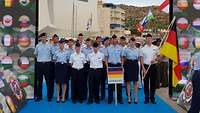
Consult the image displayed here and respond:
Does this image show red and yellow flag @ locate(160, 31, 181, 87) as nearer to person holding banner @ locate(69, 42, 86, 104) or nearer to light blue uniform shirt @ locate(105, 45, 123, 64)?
light blue uniform shirt @ locate(105, 45, 123, 64)

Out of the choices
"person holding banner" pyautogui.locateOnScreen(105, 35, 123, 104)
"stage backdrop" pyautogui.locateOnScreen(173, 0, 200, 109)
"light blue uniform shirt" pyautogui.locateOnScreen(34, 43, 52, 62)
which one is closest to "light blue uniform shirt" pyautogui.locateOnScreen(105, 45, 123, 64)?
"person holding banner" pyautogui.locateOnScreen(105, 35, 123, 104)

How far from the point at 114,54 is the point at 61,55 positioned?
1.49 m

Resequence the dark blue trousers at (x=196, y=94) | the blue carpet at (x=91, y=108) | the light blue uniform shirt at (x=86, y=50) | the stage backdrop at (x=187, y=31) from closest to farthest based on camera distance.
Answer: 1. the dark blue trousers at (x=196, y=94)
2. the blue carpet at (x=91, y=108)
3. the light blue uniform shirt at (x=86, y=50)
4. the stage backdrop at (x=187, y=31)

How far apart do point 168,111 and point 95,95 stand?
2.50 m

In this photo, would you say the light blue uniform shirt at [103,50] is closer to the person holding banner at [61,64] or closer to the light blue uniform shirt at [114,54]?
the light blue uniform shirt at [114,54]

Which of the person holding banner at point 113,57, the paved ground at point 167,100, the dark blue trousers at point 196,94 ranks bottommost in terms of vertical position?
the paved ground at point 167,100

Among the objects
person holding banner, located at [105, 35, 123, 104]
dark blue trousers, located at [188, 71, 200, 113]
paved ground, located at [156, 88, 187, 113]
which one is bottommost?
paved ground, located at [156, 88, 187, 113]

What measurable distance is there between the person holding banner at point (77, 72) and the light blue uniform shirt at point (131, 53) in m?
1.19

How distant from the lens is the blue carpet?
38.0 feet

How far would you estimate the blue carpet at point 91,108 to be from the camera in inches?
456

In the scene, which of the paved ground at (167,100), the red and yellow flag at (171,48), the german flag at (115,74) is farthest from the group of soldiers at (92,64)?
the paved ground at (167,100)

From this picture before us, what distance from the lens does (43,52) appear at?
43.3 ft

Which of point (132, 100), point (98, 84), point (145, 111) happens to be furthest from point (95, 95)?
point (145, 111)

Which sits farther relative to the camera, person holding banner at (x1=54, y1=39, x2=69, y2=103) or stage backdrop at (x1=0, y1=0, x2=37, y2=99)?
stage backdrop at (x1=0, y1=0, x2=37, y2=99)
